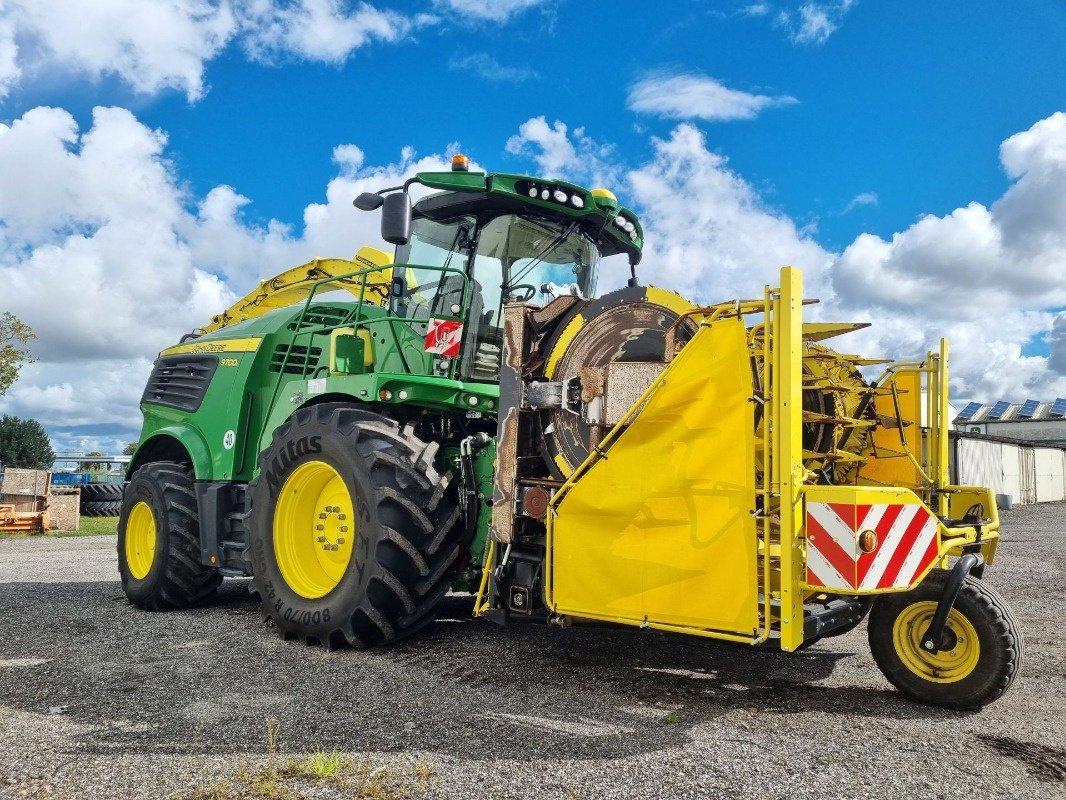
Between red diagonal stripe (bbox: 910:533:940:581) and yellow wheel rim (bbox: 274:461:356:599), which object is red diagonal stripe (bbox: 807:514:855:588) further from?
yellow wheel rim (bbox: 274:461:356:599)

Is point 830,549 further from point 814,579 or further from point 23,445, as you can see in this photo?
point 23,445

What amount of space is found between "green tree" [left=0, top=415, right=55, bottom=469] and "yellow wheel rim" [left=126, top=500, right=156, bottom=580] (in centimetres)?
4524

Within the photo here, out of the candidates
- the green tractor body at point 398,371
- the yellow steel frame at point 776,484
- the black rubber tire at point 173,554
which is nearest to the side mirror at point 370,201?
the green tractor body at point 398,371

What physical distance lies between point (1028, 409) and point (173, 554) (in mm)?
50928

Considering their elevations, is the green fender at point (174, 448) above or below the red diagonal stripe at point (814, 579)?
above

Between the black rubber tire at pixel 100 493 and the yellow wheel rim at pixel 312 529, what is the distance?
20.8m

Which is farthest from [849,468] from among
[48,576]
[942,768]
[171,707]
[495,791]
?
[48,576]

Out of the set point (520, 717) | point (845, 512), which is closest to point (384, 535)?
point (520, 717)

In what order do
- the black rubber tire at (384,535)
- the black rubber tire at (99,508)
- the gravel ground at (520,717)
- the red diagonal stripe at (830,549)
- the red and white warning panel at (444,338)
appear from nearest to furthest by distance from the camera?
the gravel ground at (520,717) → the red diagonal stripe at (830,549) → the black rubber tire at (384,535) → the red and white warning panel at (444,338) → the black rubber tire at (99,508)

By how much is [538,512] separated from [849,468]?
7.50 ft

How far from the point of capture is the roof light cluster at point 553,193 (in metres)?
5.71

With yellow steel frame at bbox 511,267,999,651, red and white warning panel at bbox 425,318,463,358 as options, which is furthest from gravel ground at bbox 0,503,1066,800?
red and white warning panel at bbox 425,318,463,358

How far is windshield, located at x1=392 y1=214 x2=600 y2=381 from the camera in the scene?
5770 mm

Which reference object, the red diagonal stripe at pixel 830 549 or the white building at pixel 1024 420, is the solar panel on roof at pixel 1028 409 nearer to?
the white building at pixel 1024 420
